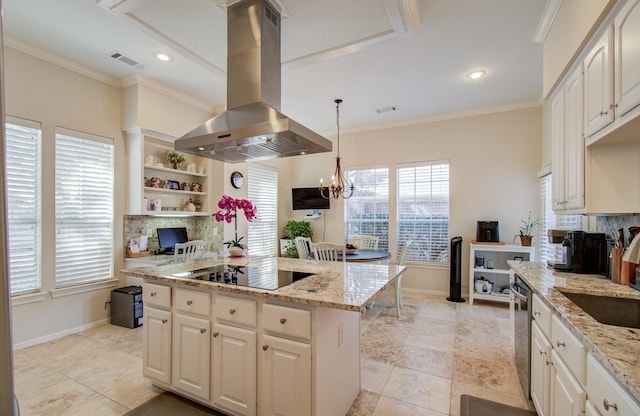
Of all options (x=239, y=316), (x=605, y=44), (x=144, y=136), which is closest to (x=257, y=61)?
(x=239, y=316)

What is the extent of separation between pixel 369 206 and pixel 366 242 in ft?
2.53

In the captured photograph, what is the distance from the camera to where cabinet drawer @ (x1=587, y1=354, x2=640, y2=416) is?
917mm

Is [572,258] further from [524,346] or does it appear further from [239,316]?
[239,316]

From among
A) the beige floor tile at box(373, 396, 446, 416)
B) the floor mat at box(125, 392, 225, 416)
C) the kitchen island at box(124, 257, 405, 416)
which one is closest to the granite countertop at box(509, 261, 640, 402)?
the kitchen island at box(124, 257, 405, 416)

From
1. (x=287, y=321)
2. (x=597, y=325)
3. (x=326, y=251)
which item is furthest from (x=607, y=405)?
(x=326, y=251)

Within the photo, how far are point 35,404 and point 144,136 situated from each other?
9.96ft

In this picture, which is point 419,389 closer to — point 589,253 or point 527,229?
point 589,253

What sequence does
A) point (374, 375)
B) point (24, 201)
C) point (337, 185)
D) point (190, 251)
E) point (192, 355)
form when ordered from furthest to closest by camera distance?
point (337, 185) < point (190, 251) < point (24, 201) < point (374, 375) < point (192, 355)

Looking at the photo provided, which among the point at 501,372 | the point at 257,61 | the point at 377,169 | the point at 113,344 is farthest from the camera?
the point at 377,169

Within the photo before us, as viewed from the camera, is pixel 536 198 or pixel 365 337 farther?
pixel 536 198

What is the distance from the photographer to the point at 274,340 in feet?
5.73

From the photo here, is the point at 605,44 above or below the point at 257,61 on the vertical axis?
below

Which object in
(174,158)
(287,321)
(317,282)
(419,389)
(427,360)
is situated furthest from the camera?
(174,158)

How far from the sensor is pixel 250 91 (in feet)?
7.11
